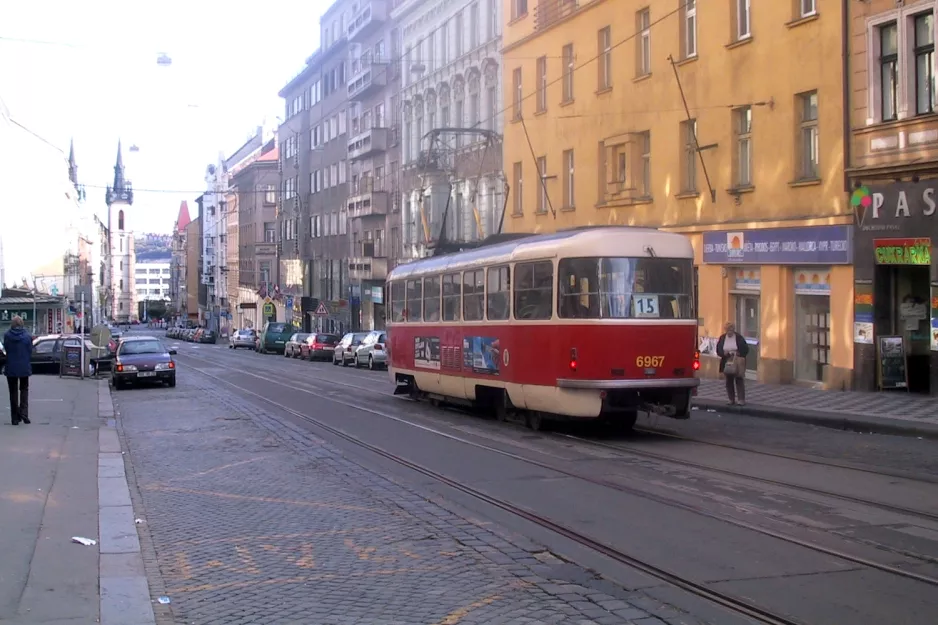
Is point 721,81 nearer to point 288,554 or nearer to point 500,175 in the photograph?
point 500,175

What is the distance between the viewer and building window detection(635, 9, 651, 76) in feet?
100

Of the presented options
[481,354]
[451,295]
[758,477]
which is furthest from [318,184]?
[758,477]

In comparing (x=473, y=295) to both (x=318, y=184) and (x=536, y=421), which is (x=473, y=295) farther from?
(x=318, y=184)

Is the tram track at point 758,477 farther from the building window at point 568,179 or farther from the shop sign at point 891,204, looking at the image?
the building window at point 568,179

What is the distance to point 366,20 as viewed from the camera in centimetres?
5959

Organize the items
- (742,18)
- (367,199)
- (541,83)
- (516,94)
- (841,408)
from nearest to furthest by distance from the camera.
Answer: (841,408)
(742,18)
(541,83)
(516,94)
(367,199)

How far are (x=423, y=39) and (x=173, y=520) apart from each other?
4435 cm

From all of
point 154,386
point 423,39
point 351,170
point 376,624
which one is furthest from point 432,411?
point 351,170

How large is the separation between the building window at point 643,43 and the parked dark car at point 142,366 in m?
16.3

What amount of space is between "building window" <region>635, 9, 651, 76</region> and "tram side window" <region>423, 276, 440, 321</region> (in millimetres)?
12320

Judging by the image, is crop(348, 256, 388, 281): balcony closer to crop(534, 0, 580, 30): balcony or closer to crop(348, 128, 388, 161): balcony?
crop(348, 128, 388, 161): balcony

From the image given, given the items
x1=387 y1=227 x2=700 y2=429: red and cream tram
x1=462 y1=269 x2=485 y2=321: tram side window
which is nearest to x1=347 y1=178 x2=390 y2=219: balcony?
x1=462 y1=269 x2=485 y2=321: tram side window

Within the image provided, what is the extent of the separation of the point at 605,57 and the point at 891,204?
13594mm

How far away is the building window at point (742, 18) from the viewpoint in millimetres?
26378
